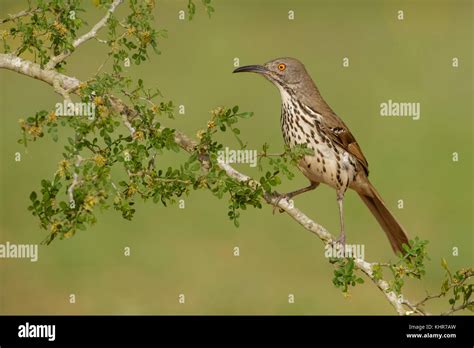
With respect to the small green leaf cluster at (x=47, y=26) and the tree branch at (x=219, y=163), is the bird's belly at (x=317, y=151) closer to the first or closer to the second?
the tree branch at (x=219, y=163)

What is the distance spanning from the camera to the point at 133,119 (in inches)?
268

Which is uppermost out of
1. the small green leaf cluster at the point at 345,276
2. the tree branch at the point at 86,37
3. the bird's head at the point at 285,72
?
the bird's head at the point at 285,72

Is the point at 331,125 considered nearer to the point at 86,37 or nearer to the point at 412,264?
the point at 412,264

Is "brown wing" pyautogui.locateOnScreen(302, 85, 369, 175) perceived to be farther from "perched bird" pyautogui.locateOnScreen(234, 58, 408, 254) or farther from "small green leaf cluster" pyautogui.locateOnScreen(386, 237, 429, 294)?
"small green leaf cluster" pyautogui.locateOnScreen(386, 237, 429, 294)

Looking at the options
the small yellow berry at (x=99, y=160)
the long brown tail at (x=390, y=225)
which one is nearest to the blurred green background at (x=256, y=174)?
the long brown tail at (x=390, y=225)

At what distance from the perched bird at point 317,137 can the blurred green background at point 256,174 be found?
4145mm

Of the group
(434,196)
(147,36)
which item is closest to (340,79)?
(434,196)

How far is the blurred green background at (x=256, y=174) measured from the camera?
13695 millimetres

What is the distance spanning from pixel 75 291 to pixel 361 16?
1114 cm

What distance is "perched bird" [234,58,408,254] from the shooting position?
8.60m

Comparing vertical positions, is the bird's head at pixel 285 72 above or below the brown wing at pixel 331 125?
above
